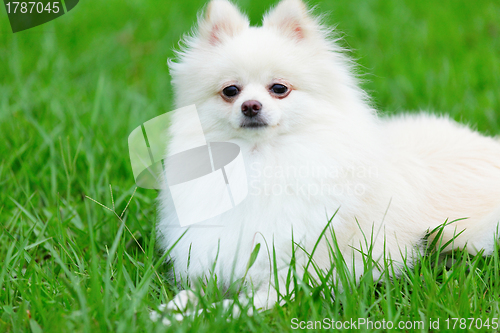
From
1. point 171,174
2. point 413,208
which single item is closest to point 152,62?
point 171,174

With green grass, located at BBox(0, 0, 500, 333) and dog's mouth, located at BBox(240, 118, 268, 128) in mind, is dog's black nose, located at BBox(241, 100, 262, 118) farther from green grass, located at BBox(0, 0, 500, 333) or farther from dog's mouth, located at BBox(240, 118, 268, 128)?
green grass, located at BBox(0, 0, 500, 333)

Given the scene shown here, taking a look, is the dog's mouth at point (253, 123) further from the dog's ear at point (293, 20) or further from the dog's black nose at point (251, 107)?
the dog's ear at point (293, 20)

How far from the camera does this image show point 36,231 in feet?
10.0

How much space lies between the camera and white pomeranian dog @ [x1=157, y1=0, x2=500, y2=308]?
2352 mm

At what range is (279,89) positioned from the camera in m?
2.43

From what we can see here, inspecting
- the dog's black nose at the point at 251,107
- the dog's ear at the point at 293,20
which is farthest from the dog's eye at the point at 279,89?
the dog's ear at the point at 293,20

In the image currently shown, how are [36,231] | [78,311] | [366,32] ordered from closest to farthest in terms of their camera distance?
[78,311], [36,231], [366,32]

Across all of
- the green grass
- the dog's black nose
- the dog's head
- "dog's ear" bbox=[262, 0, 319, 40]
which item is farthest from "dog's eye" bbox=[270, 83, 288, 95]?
the green grass

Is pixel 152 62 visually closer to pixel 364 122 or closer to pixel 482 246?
pixel 364 122

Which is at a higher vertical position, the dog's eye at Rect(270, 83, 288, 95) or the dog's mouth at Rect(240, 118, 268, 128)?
the dog's eye at Rect(270, 83, 288, 95)

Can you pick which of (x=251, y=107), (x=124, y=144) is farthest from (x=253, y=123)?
(x=124, y=144)

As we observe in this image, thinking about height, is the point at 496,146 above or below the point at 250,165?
below

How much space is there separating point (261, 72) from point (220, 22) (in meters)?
0.45

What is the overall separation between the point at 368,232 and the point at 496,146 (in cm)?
138
